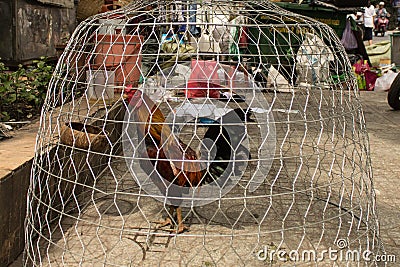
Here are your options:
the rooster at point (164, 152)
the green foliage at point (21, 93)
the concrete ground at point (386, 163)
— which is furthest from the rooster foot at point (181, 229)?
the green foliage at point (21, 93)

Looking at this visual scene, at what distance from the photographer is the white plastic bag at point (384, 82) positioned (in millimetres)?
8359

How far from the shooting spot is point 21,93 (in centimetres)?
382

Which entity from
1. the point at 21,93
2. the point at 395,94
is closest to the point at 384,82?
the point at 395,94

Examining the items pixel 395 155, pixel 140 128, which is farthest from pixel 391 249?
pixel 395 155

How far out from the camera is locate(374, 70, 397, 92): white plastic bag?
27.4 ft

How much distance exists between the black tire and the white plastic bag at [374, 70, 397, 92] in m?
1.86

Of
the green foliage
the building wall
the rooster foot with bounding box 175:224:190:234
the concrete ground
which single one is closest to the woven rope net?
the rooster foot with bounding box 175:224:190:234

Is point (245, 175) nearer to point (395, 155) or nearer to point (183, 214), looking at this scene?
point (183, 214)

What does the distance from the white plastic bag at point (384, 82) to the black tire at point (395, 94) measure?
73.3 inches

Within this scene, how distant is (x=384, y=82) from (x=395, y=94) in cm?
202

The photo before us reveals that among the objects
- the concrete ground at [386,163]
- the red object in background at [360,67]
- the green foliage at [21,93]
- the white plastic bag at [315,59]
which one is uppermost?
the white plastic bag at [315,59]

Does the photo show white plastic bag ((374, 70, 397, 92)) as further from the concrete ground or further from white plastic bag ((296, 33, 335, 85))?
white plastic bag ((296, 33, 335, 85))

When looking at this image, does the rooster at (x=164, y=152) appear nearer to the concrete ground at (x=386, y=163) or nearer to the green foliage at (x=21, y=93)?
the concrete ground at (x=386, y=163)

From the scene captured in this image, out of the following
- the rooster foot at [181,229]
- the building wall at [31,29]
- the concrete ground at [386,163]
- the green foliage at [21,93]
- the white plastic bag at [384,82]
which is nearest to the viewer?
the rooster foot at [181,229]
